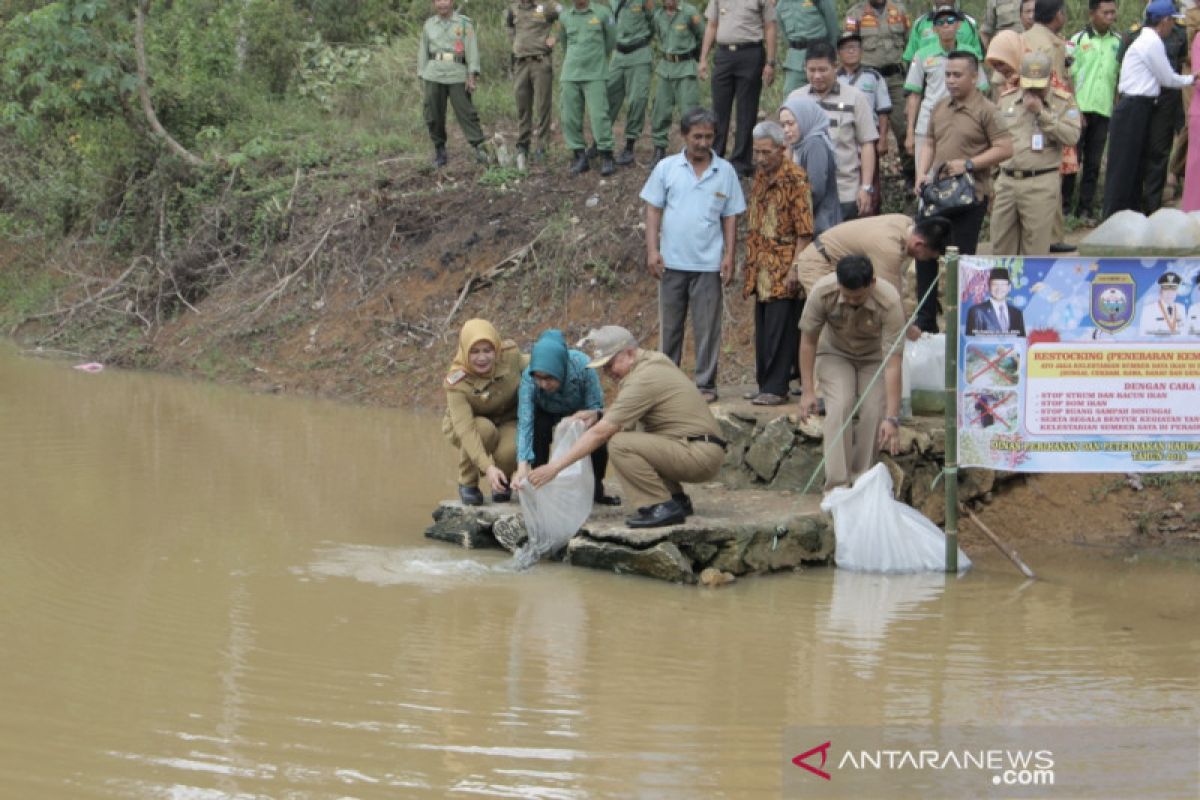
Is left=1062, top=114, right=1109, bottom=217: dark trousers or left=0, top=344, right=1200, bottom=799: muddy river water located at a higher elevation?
left=1062, top=114, right=1109, bottom=217: dark trousers

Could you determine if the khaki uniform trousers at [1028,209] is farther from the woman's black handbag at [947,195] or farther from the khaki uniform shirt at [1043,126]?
the woman's black handbag at [947,195]

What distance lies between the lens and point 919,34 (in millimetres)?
11547

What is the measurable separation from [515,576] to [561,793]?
284 cm

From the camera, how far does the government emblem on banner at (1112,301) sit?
7285mm

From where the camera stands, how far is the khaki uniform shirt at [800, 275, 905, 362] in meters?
7.98

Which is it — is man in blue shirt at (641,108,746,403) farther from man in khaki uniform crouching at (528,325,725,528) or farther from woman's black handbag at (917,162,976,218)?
man in khaki uniform crouching at (528,325,725,528)

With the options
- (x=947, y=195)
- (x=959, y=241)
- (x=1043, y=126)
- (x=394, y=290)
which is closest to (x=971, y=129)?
(x=947, y=195)

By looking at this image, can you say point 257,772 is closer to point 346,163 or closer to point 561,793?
point 561,793

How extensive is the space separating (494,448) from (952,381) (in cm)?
264

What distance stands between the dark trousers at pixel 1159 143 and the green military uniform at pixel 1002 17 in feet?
4.04

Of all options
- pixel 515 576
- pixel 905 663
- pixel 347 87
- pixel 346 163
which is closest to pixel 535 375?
pixel 515 576

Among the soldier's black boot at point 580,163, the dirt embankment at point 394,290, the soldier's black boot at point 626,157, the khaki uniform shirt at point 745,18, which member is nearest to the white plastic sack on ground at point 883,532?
the dirt embankment at point 394,290

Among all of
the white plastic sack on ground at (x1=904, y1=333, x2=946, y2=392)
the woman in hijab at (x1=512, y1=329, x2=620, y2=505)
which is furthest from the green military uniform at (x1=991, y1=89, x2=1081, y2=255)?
the woman in hijab at (x1=512, y1=329, x2=620, y2=505)

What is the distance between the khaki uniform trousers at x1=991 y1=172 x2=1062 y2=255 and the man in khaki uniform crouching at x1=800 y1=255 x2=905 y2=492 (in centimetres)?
194
